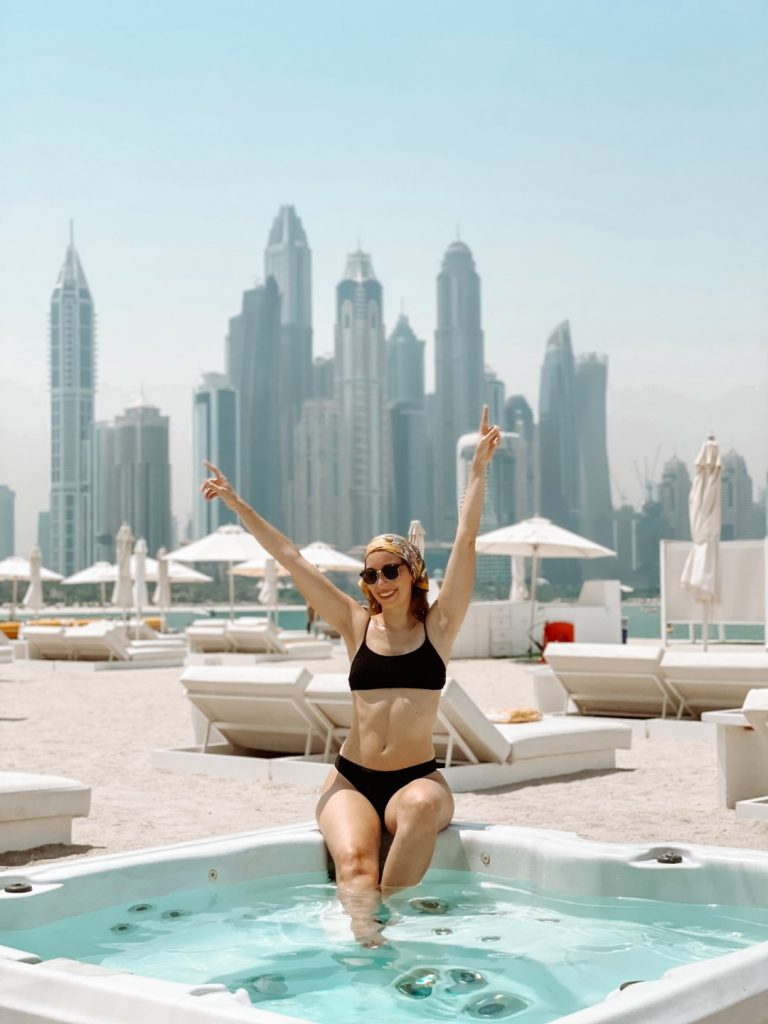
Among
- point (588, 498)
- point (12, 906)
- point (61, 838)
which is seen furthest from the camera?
point (588, 498)

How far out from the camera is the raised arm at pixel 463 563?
473 cm

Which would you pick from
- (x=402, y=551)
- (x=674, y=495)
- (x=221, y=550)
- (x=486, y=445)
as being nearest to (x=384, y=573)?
(x=402, y=551)

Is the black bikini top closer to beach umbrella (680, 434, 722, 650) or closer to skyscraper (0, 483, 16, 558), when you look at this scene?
beach umbrella (680, 434, 722, 650)

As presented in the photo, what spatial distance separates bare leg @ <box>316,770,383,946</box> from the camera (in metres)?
4.36

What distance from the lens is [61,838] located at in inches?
240

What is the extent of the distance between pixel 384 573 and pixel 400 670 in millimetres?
359

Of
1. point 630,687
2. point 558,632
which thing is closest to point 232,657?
point 558,632

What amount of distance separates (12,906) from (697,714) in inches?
288

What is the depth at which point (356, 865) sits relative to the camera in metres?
4.48

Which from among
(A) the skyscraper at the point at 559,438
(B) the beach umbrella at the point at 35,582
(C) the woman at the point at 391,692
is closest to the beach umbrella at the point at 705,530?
(C) the woman at the point at 391,692

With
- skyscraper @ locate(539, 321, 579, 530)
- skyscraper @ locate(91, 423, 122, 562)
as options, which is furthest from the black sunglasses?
skyscraper @ locate(91, 423, 122, 562)

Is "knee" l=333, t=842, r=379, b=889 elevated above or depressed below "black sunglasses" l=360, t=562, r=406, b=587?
below

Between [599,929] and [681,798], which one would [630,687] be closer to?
[681,798]

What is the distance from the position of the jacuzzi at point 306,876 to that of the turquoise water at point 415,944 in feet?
0.10
